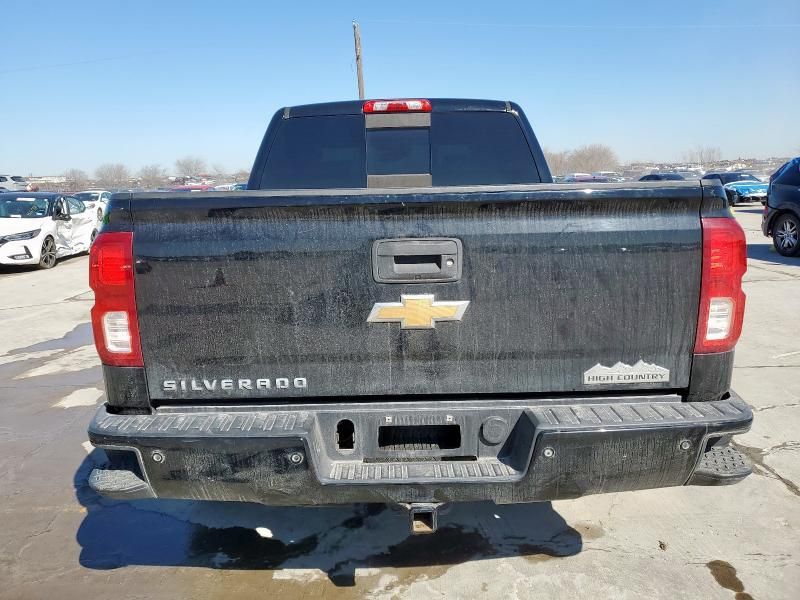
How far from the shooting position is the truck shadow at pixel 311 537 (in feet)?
9.84

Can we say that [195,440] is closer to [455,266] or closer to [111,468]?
[111,468]

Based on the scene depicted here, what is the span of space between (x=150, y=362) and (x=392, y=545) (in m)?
1.63

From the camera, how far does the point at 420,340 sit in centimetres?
224

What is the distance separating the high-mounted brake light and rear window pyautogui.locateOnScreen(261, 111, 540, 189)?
4.9 inches

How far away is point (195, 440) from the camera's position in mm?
2129

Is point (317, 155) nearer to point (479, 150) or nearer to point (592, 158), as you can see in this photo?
point (479, 150)

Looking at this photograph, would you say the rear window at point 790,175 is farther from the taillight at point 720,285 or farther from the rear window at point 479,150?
the taillight at point 720,285

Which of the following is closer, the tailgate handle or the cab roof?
the tailgate handle

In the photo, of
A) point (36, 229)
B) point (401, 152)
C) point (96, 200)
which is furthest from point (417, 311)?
point (96, 200)

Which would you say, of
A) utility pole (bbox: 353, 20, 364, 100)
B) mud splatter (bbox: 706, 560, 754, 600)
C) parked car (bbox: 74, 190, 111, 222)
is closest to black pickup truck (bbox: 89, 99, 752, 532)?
mud splatter (bbox: 706, 560, 754, 600)

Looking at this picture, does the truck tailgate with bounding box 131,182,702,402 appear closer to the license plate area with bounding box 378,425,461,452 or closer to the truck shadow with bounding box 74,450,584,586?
the license plate area with bounding box 378,425,461,452

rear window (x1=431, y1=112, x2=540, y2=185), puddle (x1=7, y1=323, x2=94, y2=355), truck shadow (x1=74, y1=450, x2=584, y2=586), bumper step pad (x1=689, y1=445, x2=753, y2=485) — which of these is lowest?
puddle (x1=7, y1=323, x2=94, y2=355)

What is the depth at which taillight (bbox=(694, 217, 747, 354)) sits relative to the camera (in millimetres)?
2174

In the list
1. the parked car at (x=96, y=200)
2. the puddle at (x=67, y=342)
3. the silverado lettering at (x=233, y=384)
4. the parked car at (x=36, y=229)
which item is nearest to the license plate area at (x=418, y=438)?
the silverado lettering at (x=233, y=384)
